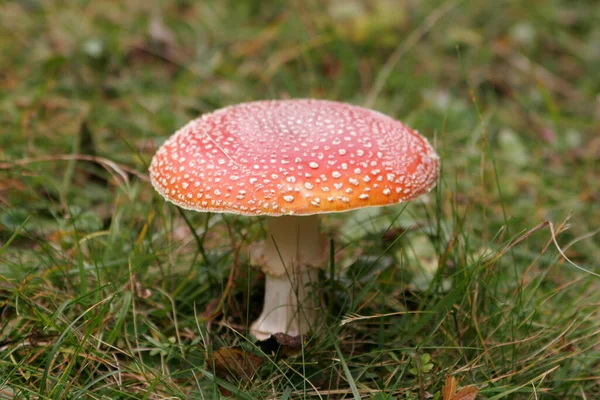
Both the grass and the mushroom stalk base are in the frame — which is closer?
the grass

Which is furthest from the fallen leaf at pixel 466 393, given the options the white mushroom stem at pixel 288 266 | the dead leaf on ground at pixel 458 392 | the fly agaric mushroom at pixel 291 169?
the white mushroom stem at pixel 288 266

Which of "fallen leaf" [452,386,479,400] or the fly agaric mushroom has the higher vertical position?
the fly agaric mushroom

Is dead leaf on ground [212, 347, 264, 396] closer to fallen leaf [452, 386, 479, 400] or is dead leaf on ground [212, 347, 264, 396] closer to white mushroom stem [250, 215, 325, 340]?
white mushroom stem [250, 215, 325, 340]

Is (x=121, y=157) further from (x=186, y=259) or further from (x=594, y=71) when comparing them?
(x=594, y=71)

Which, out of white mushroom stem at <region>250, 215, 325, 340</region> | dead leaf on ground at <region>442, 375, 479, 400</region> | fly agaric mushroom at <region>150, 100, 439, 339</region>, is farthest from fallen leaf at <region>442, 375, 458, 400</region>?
white mushroom stem at <region>250, 215, 325, 340</region>

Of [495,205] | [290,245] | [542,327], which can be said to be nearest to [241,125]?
[290,245]

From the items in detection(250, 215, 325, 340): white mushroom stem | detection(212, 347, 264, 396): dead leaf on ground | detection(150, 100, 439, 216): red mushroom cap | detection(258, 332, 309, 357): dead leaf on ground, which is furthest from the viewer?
detection(250, 215, 325, 340): white mushroom stem

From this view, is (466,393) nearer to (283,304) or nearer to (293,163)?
(283,304)
